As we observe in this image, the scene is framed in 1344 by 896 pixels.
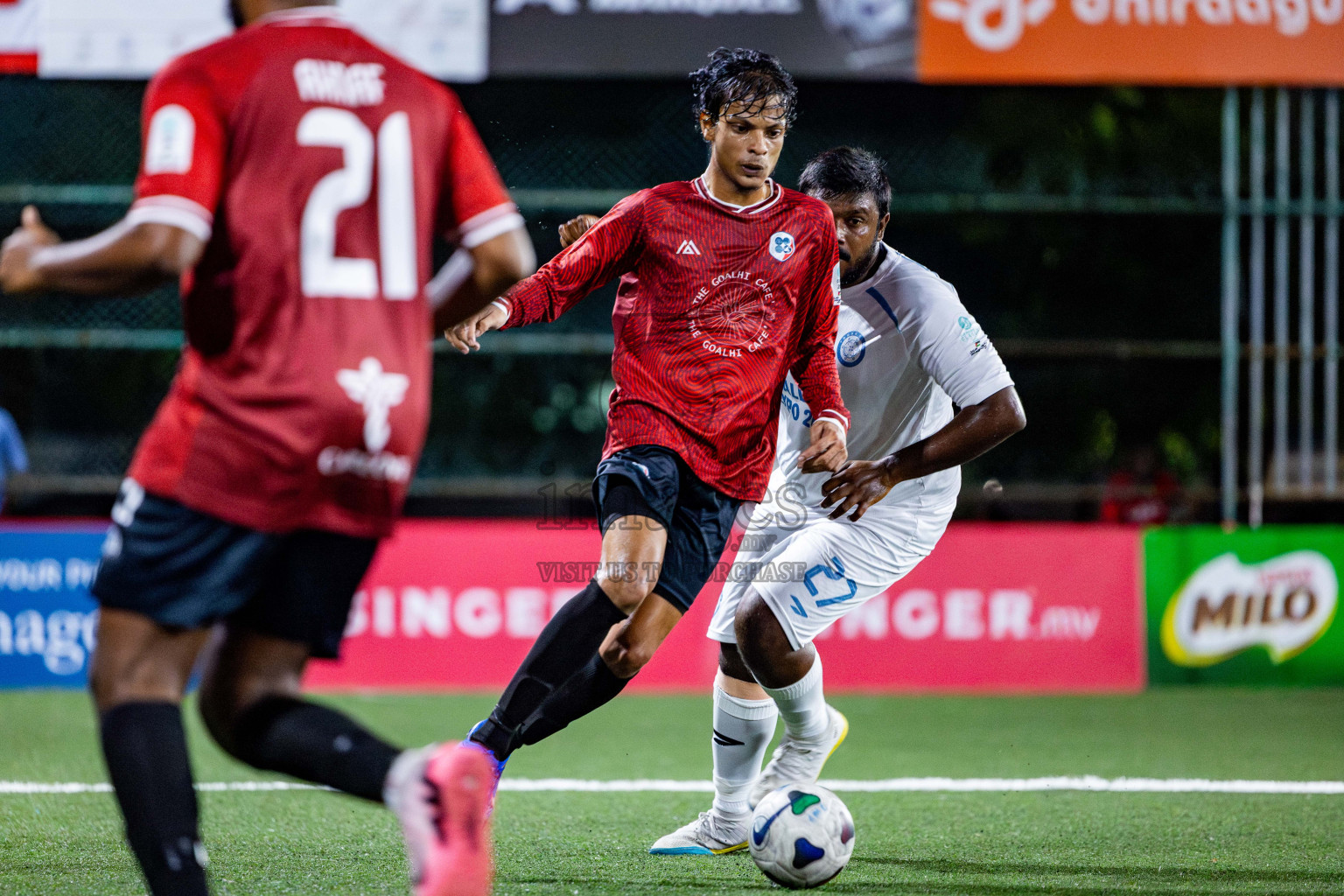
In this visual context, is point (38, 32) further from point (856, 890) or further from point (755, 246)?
point (856, 890)

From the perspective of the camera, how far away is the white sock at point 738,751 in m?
4.46

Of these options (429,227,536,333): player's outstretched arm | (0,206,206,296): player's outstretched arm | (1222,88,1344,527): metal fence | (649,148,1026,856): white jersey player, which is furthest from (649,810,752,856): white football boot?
(1222,88,1344,527): metal fence

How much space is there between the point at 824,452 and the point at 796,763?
3.44ft

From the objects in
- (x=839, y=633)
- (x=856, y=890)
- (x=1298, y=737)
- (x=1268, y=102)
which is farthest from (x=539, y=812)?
(x=1268, y=102)

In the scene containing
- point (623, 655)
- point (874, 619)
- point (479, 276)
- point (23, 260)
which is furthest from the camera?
point (874, 619)

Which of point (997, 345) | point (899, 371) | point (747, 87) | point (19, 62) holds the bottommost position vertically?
point (997, 345)

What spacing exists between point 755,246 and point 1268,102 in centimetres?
928

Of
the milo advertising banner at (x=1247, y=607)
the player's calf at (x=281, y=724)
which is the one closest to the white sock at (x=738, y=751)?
the player's calf at (x=281, y=724)

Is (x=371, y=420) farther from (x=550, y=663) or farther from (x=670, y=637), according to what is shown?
(x=670, y=637)

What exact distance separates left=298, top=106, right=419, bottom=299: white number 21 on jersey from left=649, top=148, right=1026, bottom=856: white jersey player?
205cm

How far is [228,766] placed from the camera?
20.3ft

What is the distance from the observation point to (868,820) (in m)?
4.98

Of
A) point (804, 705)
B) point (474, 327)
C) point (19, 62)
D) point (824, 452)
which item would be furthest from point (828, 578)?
point (19, 62)

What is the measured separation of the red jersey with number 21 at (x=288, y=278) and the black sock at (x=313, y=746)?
34cm
